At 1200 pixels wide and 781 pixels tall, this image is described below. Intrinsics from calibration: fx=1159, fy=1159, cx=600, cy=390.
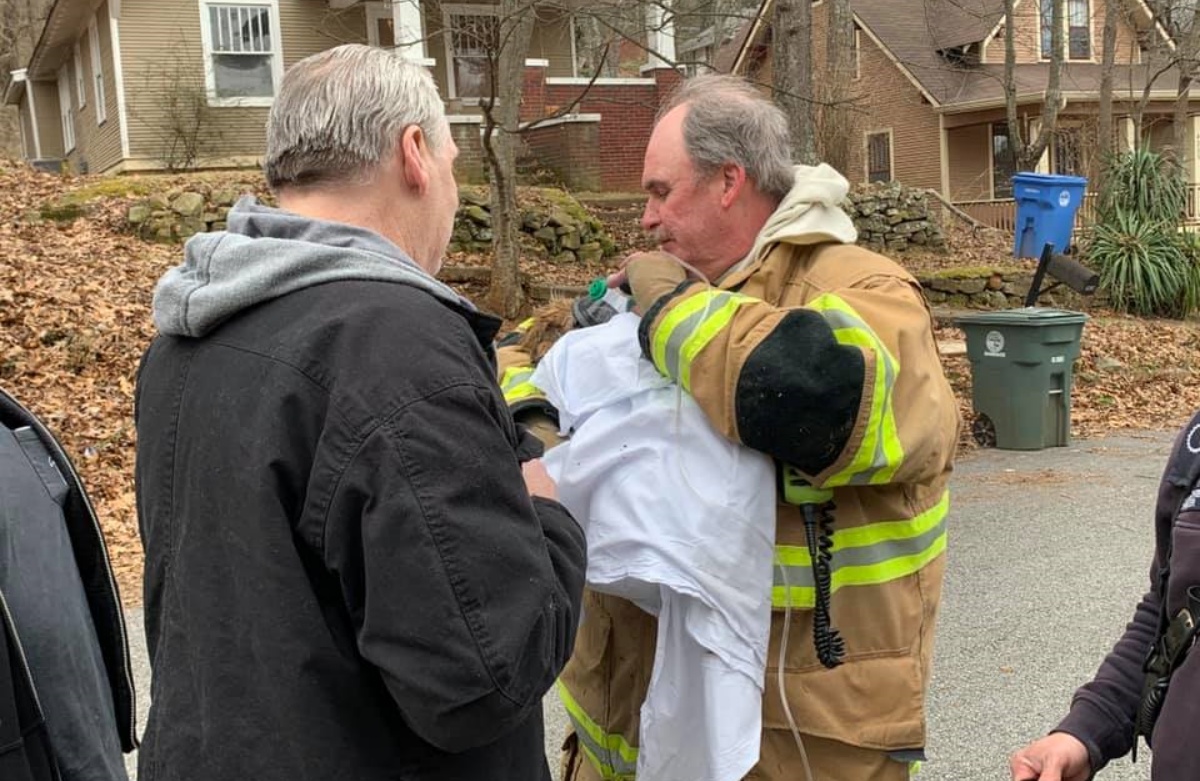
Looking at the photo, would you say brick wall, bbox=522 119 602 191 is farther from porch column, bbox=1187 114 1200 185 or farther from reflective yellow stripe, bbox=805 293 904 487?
porch column, bbox=1187 114 1200 185

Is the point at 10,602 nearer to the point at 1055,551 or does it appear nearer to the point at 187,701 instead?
the point at 187,701

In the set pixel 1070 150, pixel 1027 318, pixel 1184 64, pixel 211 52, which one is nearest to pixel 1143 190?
pixel 1184 64

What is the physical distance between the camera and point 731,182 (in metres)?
2.34

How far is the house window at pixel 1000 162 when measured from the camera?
28.0 m

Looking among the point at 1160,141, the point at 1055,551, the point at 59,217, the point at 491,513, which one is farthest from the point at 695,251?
the point at 1160,141

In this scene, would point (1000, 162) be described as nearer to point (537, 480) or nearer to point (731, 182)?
point (731, 182)

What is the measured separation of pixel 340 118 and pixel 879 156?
3070 centimetres

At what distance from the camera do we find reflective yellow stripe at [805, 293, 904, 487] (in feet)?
6.34

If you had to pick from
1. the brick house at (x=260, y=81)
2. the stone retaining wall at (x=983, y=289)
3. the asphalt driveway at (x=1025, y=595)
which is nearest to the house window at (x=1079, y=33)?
the brick house at (x=260, y=81)

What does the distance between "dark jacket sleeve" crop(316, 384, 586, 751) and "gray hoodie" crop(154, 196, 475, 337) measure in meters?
0.23

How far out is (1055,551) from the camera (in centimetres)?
624

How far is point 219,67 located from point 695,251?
18.5m

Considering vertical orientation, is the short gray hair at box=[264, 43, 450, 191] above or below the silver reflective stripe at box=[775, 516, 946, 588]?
above

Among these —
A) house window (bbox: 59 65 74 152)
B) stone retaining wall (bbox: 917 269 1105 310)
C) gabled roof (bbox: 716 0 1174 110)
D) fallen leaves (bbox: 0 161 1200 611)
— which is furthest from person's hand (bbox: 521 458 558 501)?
gabled roof (bbox: 716 0 1174 110)
